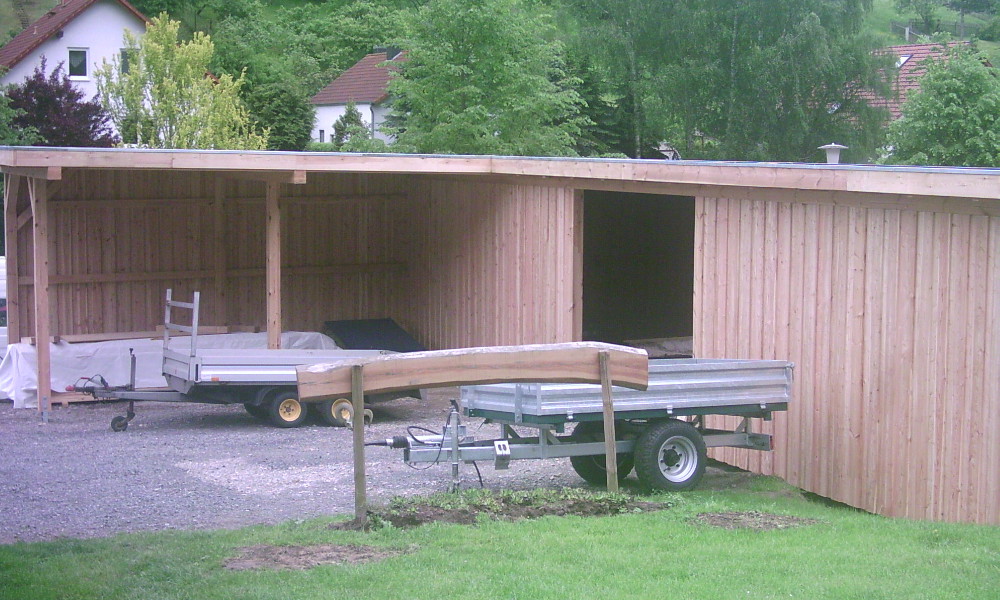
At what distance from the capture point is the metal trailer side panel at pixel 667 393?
27.6 feet

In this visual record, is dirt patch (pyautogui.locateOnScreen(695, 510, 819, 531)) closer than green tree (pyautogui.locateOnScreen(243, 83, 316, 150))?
Yes

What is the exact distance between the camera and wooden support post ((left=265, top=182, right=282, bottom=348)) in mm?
14617

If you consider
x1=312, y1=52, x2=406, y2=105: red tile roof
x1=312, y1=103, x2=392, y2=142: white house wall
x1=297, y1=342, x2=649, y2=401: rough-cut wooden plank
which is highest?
x1=312, y1=52, x2=406, y2=105: red tile roof

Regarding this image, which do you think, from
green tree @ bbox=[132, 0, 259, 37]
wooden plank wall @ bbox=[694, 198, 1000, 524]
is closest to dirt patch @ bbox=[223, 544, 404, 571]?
wooden plank wall @ bbox=[694, 198, 1000, 524]

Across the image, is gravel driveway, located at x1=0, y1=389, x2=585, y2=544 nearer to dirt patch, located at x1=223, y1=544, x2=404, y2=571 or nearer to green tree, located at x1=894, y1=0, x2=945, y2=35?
dirt patch, located at x1=223, y1=544, x2=404, y2=571

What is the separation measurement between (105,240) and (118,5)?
102ft

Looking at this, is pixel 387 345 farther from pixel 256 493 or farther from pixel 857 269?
pixel 857 269

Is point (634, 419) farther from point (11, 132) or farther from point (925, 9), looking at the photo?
point (925, 9)

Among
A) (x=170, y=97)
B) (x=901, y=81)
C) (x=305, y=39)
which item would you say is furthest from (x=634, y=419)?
(x=305, y=39)

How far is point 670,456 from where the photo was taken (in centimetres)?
901

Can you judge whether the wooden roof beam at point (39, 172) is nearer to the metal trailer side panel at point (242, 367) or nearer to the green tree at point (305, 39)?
the metal trailer side panel at point (242, 367)

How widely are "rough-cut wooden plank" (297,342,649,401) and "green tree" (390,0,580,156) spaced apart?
2092 centimetres

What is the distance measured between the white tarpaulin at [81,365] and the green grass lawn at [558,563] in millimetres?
8349

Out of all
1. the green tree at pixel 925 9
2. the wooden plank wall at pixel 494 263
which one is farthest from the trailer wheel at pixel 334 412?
the green tree at pixel 925 9
